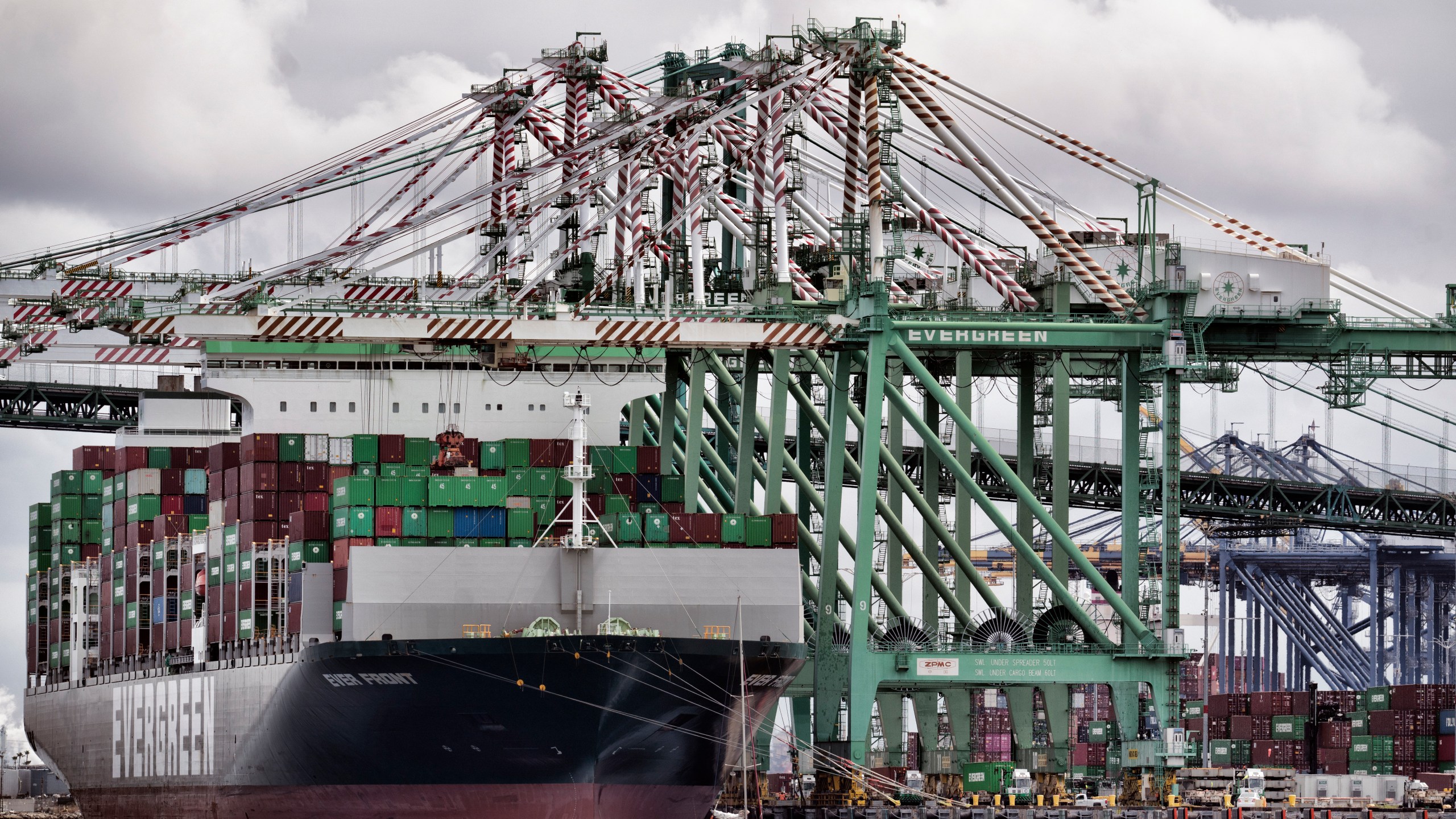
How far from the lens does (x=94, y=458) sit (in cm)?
6656

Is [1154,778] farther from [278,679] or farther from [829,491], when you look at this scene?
[278,679]

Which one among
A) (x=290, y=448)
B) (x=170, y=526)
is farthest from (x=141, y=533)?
(x=290, y=448)

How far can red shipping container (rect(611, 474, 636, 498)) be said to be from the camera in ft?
172

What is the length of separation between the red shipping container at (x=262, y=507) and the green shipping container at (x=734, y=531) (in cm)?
1089

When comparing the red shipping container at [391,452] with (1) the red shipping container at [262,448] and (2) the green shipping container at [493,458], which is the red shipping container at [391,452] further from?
(1) the red shipping container at [262,448]

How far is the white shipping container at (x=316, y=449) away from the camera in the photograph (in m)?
54.4

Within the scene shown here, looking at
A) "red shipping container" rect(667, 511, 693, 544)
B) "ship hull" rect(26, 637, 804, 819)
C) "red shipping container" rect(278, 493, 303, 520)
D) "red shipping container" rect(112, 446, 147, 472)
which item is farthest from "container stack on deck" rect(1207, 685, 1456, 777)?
"red shipping container" rect(112, 446, 147, 472)

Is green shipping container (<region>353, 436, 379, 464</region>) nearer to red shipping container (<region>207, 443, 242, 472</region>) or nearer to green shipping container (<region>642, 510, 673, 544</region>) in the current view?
red shipping container (<region>207, 443, 242, 472</region>)

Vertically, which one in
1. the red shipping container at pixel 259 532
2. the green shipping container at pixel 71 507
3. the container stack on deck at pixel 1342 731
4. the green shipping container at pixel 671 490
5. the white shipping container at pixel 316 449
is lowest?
the container stack on deck at pixel 1342 731

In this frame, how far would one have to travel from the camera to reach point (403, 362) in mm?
62062

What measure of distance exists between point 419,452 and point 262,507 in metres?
3.92

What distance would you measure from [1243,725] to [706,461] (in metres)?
27.9

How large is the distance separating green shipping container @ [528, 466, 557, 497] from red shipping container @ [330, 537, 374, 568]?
390 cm

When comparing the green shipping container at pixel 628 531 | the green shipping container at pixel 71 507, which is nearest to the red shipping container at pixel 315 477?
the green shipping container at pixel 628 531
